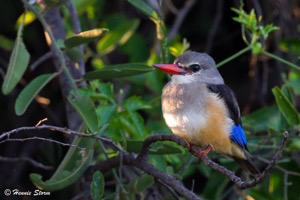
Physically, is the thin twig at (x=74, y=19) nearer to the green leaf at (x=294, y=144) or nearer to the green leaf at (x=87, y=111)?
the green leaf at (x=87, y=111)

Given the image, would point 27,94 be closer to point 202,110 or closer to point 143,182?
point 143,182

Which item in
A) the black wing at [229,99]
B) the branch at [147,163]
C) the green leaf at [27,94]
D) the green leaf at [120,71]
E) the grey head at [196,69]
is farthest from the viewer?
the grey head at [196,69]

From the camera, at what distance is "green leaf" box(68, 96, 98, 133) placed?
2.96 m

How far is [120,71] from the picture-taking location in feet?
10.7

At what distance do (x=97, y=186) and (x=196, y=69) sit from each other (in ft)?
2.87

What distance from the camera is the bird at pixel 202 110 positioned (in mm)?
3148

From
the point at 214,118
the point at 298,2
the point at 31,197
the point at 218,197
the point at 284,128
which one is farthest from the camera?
the point at 298,2

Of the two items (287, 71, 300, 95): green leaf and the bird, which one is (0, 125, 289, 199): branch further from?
(287, 71, 300, 95): green leaf

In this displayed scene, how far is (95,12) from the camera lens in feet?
15.0

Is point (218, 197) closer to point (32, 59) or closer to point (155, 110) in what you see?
point (155, 110)

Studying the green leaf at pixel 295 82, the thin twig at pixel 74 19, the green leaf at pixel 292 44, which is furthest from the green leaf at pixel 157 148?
the green leaf at pixel 292 44

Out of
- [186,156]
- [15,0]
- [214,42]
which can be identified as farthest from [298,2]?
[15,0]

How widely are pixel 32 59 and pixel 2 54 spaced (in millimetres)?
233

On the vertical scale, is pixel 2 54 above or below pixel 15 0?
below
